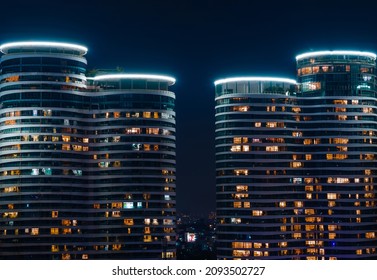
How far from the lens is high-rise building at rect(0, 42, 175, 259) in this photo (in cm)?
18288

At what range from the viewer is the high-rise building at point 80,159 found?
7200 inches

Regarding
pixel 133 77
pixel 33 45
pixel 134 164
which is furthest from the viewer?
pixel 133 77

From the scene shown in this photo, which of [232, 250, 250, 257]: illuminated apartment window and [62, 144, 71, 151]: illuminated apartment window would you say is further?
[232, 250, 250, 257]: illuminated apartment window

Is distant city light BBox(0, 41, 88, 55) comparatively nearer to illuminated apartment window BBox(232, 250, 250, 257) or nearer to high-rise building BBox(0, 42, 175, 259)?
high-rise building BBox(0, 42, 175, 259)

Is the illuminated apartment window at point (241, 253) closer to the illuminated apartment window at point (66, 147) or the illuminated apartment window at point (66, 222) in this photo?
the illuminated apartment window at point (66, 222)

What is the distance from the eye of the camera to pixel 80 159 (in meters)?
193

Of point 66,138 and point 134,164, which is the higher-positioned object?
point 66,138

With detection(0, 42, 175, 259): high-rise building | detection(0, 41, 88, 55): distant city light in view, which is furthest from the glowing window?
detection(0, 41, 88, 55): distant city light

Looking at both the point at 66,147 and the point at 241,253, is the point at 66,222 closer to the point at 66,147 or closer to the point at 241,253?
the point at 66,147

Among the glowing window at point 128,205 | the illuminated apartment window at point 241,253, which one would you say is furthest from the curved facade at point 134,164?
the illuminated apartment window at point 241,253

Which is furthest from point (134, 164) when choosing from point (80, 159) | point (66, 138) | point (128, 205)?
point (66, 138)
